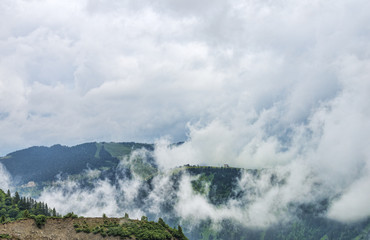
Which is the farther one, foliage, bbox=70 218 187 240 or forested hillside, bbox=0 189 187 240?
foliage, bbox=70 218 187 240

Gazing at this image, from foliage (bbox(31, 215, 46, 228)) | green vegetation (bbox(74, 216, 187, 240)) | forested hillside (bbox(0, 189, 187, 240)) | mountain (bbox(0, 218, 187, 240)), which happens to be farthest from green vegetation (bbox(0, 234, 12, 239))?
green vegetation (bbox(74, 216, 187, 240))

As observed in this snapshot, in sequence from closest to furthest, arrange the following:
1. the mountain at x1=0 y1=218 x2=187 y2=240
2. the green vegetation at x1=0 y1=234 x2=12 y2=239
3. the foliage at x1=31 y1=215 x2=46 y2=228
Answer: the green vegetation at x1=0 y1=234 x2=12 y2=239, the mountain at x1=0 y1=218 x2=187 y2=240, the foliage at x1=31 y1=215 x2=46 y2=228

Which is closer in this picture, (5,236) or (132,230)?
(5,236)

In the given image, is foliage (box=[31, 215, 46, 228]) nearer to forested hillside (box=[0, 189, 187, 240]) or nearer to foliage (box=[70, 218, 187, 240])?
forested hillside (box=[0, 189, 187, 240])

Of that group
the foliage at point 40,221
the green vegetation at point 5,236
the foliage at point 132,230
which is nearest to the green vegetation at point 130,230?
the foliage at point 132,230

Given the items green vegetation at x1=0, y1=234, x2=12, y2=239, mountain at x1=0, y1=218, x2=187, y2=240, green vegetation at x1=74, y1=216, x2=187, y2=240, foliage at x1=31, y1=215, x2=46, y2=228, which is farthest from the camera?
green vegetation at x1=74, y1=216, x2=187, y2=240

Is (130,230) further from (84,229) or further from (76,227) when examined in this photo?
(76,227)

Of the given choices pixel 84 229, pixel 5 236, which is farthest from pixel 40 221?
pixel 5 236

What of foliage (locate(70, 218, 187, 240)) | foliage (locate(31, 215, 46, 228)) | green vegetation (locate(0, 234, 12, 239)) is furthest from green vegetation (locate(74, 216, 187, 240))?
green vegetation (locate(0, 234, 12, 239))

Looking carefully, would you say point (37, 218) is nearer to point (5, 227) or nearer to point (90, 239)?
point (5, 227)

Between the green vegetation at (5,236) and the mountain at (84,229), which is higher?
the mountain at (84,229)

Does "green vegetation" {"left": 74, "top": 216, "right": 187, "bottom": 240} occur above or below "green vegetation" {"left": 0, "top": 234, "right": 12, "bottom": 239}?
above

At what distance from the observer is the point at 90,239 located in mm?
112500

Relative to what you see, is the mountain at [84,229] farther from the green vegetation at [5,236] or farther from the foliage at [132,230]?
the green vegetation at [5,236]
